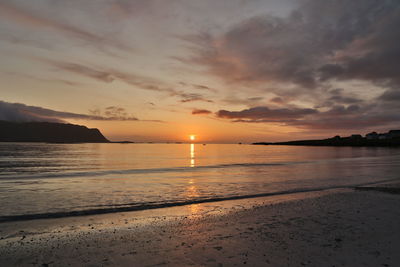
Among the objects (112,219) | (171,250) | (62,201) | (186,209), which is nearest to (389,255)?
(171,250)

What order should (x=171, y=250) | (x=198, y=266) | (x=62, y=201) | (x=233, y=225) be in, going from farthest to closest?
(x=62, y=201), (x=233, y=225), (x=171, y=250), (x=198, y=266)

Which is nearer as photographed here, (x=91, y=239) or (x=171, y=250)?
(x=171, y=250)

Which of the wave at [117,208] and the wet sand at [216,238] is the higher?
the wet sand at [216,238]

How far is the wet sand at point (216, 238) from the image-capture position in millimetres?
6895

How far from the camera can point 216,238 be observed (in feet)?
28.4

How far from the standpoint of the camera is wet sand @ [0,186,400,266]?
689 centimetres

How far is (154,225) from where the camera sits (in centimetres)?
1047

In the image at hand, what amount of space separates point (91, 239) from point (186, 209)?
592 centimetres

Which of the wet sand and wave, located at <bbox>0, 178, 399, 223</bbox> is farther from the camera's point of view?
wave, located at <bbox>0, 178, 399, 223</bbox>

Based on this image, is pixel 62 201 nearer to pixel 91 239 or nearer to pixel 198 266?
pixel 91 239

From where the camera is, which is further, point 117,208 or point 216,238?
point 117,208

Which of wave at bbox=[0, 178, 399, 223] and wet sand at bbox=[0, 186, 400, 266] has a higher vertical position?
wet sand at bbox=[0, 186, 400, 266]

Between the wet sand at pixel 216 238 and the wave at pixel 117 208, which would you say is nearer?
the wet sand at pixel 216 238

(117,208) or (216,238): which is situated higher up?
(216,238)
